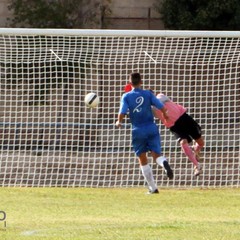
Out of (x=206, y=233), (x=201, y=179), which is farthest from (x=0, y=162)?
(x=206, y=233)

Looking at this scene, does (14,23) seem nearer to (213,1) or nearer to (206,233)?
(213,1)

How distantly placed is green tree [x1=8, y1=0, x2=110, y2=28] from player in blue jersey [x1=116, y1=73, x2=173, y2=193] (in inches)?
776

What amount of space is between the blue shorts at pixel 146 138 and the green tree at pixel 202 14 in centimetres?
1900

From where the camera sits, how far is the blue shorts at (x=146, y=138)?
59.1ft

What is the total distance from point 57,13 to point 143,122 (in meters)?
20.0

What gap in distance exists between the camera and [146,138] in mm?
18000

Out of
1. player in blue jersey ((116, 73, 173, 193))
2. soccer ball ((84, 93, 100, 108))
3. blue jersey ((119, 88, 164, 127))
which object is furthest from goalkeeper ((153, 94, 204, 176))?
blue jersey ((119, 88, 164, 127))

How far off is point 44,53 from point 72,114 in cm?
176

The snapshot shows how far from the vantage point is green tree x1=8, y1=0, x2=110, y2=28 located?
3766cm

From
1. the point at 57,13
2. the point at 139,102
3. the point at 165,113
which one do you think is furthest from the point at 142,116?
the point at 57,13

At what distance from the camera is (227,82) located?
74.9ft

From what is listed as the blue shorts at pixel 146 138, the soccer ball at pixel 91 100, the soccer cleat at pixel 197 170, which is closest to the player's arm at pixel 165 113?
the blue shorts at pixel 146 138

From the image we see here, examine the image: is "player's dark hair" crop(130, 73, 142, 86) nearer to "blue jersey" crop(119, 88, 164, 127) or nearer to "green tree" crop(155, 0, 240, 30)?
"blue jersey" crop(119, 88, 164, 127)

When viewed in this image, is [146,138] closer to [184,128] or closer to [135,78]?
[135,78]
